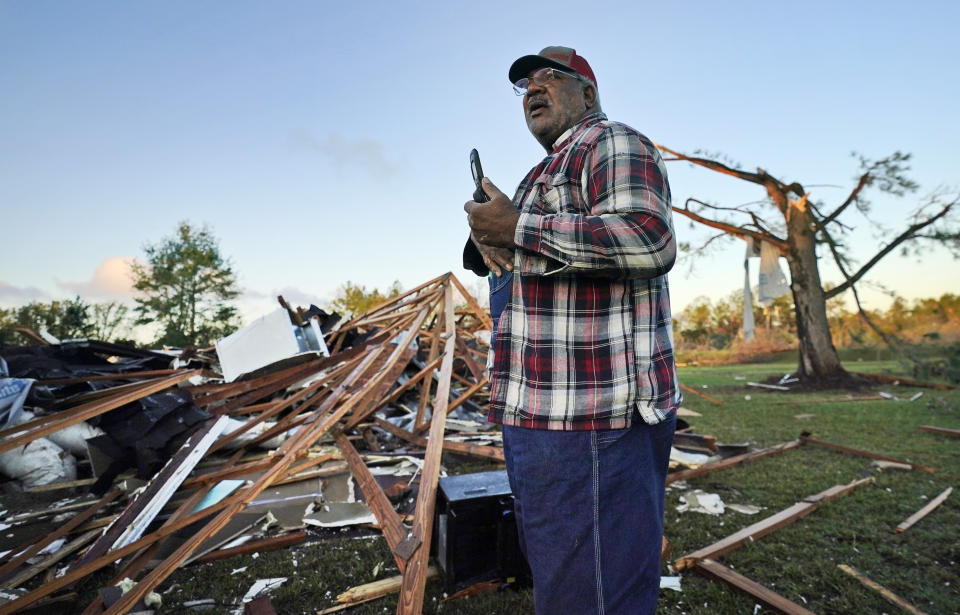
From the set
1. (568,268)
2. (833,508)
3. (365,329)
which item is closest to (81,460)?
(365,329)

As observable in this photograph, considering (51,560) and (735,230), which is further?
(735,230)

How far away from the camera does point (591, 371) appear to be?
1125mm

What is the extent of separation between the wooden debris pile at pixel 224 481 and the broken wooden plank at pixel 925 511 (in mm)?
2961

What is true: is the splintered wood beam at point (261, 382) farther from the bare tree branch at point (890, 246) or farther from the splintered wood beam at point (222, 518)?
the bare tree branch at point (890, 246)

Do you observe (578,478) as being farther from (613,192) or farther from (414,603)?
(414,603)

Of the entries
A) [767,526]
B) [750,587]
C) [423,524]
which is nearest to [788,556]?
[767,526]

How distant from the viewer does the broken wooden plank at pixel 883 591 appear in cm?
199

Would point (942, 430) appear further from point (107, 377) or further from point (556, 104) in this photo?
point (107, 377)

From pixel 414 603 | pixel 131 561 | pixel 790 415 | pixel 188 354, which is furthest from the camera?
pixel 790 415

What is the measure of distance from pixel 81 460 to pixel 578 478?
4.94 metres

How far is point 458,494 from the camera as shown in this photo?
2.18 m

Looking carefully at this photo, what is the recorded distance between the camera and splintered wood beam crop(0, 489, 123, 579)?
220 centimetres

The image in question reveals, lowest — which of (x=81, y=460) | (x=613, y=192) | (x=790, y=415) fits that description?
(x=790, y=415)

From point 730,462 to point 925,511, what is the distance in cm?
133
